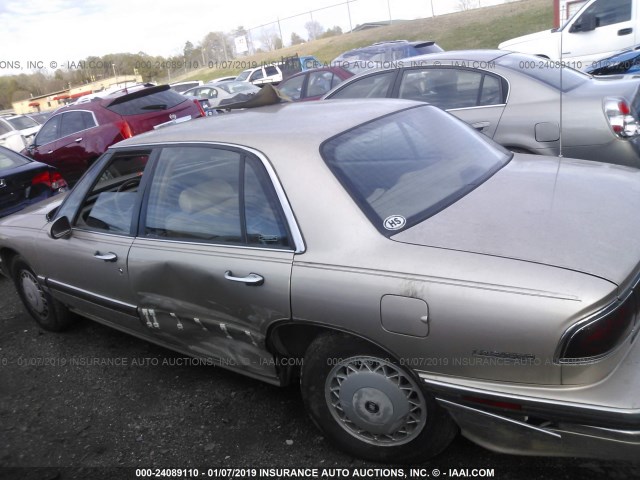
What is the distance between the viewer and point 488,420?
1950 mm

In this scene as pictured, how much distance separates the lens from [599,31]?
10.3 m

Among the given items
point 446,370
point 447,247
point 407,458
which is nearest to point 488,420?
point 446,370

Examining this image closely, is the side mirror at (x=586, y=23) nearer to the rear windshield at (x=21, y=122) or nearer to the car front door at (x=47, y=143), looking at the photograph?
the car front door at (x=47, y=143)

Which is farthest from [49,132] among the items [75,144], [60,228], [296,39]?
[296,39]

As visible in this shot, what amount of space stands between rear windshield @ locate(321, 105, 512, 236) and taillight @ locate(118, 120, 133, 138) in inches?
234

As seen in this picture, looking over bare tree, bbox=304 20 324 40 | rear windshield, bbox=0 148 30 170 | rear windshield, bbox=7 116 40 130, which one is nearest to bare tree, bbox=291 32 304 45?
bare tree, bbox=304 20 324 40

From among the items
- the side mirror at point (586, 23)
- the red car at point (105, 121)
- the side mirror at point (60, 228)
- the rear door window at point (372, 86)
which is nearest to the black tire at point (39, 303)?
the side mirror at point (60, 228)

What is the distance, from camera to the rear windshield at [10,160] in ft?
20.5

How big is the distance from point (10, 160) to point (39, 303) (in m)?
3.03

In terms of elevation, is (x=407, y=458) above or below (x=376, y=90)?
below

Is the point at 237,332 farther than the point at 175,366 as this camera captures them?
No

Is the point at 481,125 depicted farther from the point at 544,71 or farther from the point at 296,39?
the point at 296,39

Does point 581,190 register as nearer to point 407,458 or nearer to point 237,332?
point 407,458

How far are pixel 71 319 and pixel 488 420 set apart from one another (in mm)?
3318
